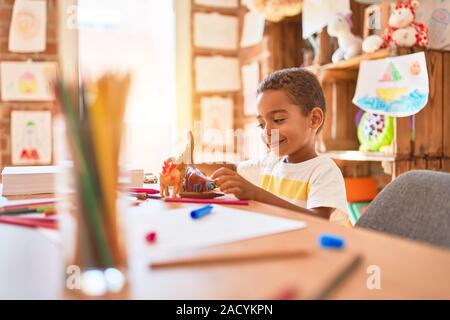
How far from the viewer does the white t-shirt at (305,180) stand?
968 mm

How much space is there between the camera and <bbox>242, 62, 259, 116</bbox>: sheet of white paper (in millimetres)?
2510

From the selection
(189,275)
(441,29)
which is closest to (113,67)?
(189,275)

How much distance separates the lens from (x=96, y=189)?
1.09 feet

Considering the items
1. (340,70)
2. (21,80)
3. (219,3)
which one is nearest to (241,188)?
(340,70)

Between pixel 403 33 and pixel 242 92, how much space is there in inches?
49.4

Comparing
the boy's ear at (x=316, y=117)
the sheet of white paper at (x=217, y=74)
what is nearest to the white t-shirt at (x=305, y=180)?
the boy's ear at (x=316, y=117)

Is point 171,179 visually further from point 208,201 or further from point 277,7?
point 277,7

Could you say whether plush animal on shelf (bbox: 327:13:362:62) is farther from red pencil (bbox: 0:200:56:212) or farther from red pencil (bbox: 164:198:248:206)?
red pencil (bbox: 0:200:56:212)

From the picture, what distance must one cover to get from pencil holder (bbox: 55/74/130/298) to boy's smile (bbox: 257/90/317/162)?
831 millimetres

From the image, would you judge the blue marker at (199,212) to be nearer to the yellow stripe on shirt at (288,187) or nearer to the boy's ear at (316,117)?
the yellow stripe on shirt at (288,187)

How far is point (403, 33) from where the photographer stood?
1543 millimetres

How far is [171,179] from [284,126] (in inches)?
17.8

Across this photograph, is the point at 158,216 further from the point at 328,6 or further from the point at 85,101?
the point at 328,6

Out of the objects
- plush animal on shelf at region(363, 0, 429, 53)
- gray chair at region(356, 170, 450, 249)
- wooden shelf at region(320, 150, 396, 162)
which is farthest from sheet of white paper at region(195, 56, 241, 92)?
gray chair at region(356, 170, 450, 249)
